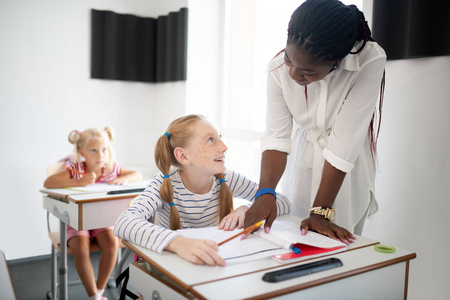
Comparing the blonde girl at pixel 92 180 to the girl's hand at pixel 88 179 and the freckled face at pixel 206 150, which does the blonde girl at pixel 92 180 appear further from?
the freckled face at pixel 206 150

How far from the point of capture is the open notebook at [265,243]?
3.42 ft

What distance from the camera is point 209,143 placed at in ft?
5.04

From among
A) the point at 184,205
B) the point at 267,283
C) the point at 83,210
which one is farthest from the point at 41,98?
the point at 267,283

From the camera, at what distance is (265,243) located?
1135 mm

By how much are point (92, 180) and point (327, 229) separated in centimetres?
179

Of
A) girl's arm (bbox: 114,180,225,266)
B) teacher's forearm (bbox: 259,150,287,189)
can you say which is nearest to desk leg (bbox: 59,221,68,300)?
girl's arm (bbox: 114,180,225,266)

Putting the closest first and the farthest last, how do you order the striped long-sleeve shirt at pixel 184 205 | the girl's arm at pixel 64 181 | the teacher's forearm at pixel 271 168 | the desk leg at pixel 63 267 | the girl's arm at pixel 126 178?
1. the striped long-sleeve shirt at pixel 184 205
2. the teacher's forearm at pixel 271 168
3. the desk leg at pixel 63 267
4. the girl's arm at pixel 64 181
5. the girl's arm at pixel 126 178

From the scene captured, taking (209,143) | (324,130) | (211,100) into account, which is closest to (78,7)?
(211,100)

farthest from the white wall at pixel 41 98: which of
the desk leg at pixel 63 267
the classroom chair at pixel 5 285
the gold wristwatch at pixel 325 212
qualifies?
the gold wristwatch at pixel 325 212

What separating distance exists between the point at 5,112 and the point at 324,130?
2.75 metres

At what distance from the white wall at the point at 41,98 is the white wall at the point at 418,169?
2003 millimetres

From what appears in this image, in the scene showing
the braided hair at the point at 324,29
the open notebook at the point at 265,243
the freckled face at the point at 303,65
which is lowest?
the open notebook at the point at 265,243

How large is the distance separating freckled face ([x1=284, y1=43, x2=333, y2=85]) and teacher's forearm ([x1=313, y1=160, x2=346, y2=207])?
1.00ft

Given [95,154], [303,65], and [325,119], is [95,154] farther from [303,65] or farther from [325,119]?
[303,65]
